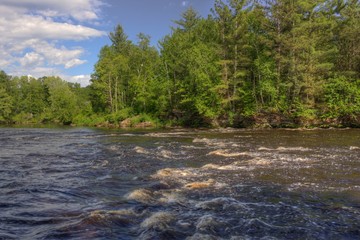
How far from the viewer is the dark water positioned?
7.34 meters

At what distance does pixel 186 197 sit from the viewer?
9.91 m

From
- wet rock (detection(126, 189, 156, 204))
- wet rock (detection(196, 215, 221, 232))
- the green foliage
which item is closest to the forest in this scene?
the green foliage

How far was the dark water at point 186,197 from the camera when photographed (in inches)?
289

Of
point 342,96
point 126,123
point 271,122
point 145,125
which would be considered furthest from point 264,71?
point 126,123

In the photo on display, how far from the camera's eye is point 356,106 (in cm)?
3372

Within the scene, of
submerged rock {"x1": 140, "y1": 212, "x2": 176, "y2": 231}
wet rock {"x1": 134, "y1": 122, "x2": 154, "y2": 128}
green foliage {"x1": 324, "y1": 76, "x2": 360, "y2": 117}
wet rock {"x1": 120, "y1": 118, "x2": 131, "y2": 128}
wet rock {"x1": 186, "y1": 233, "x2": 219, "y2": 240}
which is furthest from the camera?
wet rock {"x1": 120, "y1": 118, "x2": 131, "y2": 128}

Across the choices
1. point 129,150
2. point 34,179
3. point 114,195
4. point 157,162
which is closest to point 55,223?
point 114,195

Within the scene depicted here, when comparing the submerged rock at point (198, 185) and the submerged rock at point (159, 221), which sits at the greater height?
the submerged rock at point (198, 185)

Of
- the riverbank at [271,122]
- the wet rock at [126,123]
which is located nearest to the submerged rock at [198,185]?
the riverbank at [271,122]

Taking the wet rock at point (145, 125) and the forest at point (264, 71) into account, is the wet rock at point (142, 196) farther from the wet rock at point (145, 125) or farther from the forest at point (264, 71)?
the wet rock at point (145, 125)

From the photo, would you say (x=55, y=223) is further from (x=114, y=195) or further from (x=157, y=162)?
(x=157, y=162)

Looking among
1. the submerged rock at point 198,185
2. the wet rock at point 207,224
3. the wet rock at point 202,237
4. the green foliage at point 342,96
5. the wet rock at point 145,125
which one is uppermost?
the green foliage at point 342,96

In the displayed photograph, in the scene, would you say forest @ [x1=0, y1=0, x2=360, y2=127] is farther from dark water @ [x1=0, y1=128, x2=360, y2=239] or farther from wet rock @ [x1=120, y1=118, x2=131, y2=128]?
dark water @ [x1=0, y1=128, x2=360, y2=239]

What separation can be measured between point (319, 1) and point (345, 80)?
10.9m
